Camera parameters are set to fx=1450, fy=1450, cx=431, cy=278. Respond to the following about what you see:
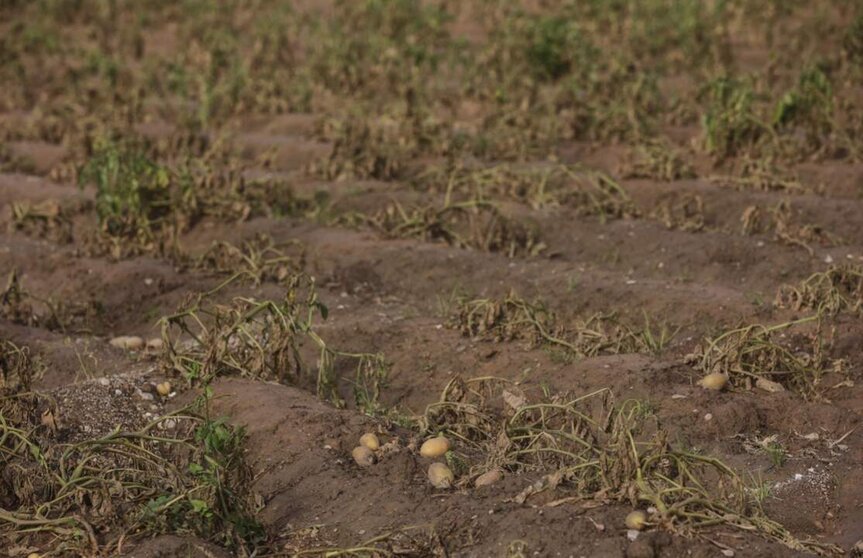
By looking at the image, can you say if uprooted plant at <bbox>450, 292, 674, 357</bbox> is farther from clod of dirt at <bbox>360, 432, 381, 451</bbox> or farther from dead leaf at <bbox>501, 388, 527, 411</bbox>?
clod of dirt at <bbox>360, 432, 381, 451</bbox>

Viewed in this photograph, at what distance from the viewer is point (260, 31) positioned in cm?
1050

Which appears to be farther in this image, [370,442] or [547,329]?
[547,329]

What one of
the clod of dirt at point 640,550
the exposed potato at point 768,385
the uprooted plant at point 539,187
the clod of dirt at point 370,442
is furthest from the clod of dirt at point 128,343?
the clod of dirt at point 640,550

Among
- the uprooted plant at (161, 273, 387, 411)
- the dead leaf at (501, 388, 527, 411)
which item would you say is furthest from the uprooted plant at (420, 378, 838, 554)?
the uprooted plant at (161, 273, 387, 411)

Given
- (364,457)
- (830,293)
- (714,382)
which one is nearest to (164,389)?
(364,457)

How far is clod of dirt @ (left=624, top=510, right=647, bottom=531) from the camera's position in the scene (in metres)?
3.71

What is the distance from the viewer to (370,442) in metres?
4.36

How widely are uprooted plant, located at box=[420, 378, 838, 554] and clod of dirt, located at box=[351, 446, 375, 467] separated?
0.89 ft

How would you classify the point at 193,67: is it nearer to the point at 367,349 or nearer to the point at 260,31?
the point at 260,31

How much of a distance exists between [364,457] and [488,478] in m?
0.40

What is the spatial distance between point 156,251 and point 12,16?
21.5 feet

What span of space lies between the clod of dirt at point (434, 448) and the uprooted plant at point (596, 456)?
0.20 feet

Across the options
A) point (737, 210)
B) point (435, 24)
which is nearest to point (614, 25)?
point (435, 24)

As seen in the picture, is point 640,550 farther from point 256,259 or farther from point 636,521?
point 256,259
